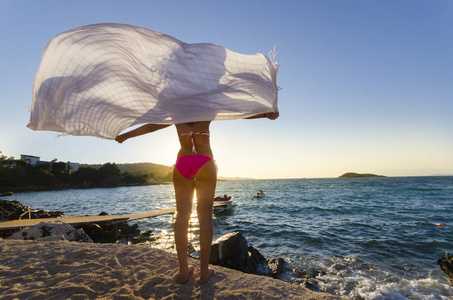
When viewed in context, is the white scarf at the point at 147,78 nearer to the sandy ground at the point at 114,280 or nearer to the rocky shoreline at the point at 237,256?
the sandy ground at the point at 114,280

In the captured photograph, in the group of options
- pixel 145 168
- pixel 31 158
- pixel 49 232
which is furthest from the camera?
pixel 145 168

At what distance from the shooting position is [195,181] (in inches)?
109

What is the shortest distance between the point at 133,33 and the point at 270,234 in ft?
39.3

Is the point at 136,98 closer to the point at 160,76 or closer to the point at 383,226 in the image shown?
the point at 160,76

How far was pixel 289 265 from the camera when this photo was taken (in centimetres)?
755

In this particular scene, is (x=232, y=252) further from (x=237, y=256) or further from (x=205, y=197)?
(x=205, y=197)

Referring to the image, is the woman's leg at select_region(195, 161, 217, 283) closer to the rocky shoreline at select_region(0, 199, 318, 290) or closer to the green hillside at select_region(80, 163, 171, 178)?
the rocky shoreline at select_region(0, 199, 318, 290)

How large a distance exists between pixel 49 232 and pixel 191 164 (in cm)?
647

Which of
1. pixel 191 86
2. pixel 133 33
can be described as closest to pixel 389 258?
pixel 191 86

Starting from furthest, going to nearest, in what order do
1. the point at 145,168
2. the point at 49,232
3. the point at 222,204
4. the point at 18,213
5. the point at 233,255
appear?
the point at 145,168 → the point at 222,204 → the point at 18,213 → the point at 49,232 → the point at 233,255

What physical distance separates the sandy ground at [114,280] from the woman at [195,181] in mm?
312

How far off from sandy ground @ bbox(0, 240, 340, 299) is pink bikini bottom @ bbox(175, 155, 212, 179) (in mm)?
1432

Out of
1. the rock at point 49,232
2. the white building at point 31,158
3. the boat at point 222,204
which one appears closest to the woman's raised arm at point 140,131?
the rock at point 49,232

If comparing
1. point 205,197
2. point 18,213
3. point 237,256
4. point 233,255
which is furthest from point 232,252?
point 18,213
